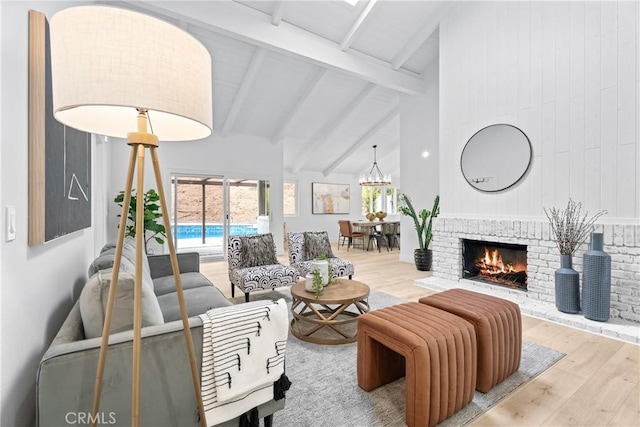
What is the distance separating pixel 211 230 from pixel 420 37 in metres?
5.96

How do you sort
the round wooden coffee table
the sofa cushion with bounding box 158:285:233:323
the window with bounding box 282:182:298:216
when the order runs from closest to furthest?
the sofa cushion with bounding box 158:285:233:323, the round wooden coffee table, the window with bounding box 282:182:298:216

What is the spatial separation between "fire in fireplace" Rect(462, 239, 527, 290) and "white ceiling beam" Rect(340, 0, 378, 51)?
3444 mm

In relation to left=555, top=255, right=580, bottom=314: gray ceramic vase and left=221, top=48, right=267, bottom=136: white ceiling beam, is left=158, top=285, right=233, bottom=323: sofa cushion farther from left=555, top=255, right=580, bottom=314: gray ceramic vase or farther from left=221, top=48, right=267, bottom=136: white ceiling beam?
left=221, top=48, right=267, bottom=136: white ceiling beam

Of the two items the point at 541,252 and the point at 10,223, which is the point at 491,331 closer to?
the point at 541,252

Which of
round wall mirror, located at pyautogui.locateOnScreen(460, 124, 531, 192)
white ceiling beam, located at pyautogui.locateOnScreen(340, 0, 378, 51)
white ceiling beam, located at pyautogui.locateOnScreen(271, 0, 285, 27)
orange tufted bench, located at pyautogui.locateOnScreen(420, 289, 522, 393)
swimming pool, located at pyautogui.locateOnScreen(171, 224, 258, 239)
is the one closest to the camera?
orange tufted bench, located at pyautogui.locateOnScreen(420, 289, 522, 393)

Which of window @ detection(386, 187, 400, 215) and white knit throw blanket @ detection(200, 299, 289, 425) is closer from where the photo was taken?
white knit throw blanket @ detection(200, 299, 289, 425)

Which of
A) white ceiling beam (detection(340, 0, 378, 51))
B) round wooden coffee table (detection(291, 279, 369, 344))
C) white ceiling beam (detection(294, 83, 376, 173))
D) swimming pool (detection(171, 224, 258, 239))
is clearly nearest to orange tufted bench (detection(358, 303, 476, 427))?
round wooden coffee table (detection(291, 279, 369, 344))

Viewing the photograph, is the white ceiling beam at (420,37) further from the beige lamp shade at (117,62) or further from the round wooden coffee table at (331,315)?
the beige lamp shade at (117,62)

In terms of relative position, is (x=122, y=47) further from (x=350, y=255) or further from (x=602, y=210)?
(x=350, y=255)

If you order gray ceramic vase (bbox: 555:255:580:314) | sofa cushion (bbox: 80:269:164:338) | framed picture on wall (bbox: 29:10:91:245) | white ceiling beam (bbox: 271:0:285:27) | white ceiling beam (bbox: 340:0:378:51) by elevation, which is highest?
white ceiling beam (bbox: 340:0:378:51)

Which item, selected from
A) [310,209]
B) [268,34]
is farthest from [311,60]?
[310,209]

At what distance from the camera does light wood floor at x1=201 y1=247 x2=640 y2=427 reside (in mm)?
1664

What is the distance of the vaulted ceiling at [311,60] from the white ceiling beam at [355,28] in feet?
0.04

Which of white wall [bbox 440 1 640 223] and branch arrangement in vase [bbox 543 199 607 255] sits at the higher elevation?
white wall [bbox 440 1 640 223]
